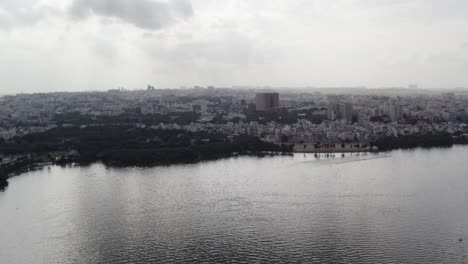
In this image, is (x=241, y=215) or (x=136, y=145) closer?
(x=241, y=215)

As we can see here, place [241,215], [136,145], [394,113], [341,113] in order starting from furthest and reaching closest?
1. [341,113]
2. [394,113]
3. [136,145]
4. [241,215]

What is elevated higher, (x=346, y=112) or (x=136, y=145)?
(x=346, y=112)

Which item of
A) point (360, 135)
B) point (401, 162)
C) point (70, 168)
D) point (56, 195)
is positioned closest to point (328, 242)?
point (56, 195)

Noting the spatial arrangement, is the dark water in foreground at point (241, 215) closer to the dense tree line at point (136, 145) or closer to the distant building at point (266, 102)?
the dense tree line at point (136, 145)

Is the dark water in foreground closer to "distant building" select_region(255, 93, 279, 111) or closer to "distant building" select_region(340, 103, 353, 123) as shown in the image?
"distant building" select_region(340, 103, 353, 123)

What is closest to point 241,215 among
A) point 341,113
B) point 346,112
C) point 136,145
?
point 136,145

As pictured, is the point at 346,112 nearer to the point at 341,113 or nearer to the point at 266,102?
the point at 341,113

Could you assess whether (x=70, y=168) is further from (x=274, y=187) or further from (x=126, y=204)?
(x=274, y=187)

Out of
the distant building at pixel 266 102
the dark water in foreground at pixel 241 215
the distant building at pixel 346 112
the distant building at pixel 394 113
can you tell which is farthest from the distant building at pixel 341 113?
the dark water in foreground at pixel 241 215
